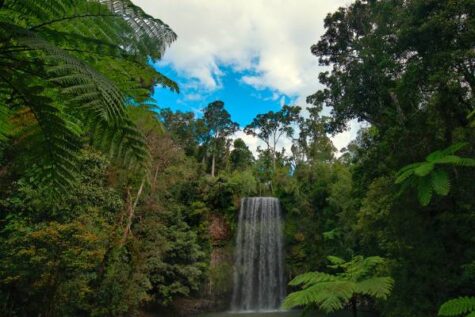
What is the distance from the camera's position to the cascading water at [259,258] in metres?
18.0

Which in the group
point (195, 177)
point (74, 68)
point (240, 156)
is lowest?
point (74, 68)

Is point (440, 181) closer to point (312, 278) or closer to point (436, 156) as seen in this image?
point (436, 156)

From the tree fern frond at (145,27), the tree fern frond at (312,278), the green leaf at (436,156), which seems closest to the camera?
the tree fern frond at (145,27)

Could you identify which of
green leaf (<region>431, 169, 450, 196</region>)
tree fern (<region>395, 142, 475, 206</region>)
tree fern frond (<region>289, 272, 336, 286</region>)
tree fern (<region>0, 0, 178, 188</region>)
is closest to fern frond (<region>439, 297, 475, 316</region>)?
tree fern (<region>395, 142, 475, 206</region>)

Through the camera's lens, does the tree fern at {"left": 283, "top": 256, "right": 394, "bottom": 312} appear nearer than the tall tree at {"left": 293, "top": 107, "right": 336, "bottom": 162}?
Yes

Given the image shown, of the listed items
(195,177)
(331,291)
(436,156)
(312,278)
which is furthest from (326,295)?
(195,177)

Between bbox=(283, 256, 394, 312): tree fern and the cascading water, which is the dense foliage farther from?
the cascading water

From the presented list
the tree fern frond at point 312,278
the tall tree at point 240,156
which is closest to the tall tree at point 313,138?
the tall tree at point 240,156

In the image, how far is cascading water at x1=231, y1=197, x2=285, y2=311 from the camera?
1795cm

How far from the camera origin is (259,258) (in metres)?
19.1

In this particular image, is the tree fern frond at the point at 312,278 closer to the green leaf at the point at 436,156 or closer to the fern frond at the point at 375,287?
the fern frond at the point at 375,287

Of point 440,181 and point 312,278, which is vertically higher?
point 440,181

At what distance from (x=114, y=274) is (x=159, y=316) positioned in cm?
462

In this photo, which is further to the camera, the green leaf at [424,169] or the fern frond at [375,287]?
the fern frond at [375,287]
